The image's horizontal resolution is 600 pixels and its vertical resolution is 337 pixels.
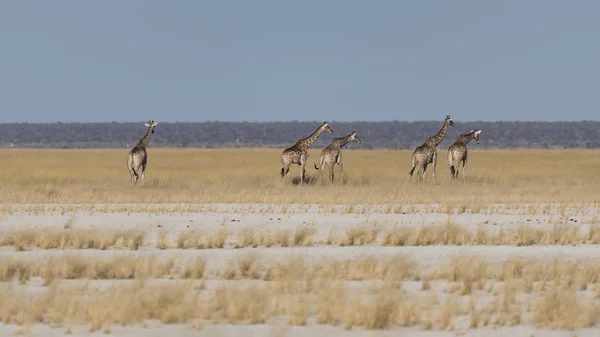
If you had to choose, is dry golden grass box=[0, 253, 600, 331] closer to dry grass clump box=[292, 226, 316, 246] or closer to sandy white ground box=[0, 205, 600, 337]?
sandy white ground box=[0, 205, 600, 337]

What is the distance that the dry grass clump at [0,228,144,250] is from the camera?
1584 centimetres

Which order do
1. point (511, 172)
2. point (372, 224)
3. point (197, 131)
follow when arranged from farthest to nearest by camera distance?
1. point (197, 131)
2. point (511, 172)
3. point (372, 224)

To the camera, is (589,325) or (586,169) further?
(586,169)

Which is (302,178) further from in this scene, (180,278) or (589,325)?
(589,325)

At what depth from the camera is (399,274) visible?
1280cm

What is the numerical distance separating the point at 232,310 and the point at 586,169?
34598 mm

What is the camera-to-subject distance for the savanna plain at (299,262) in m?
10.3

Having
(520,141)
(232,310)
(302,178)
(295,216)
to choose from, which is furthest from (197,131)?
(232,310)

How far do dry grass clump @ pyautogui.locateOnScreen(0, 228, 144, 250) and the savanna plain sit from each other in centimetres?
3

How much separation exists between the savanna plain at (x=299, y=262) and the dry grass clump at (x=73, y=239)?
0.03 meters

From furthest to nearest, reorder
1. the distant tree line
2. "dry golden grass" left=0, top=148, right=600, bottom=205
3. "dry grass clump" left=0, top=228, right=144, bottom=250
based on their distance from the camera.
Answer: the distant tree line
"dry golden grass" left=0, top=148, right=600, bottom=205
"dry grass clump" left=0, top=228, right=144, bottom=250

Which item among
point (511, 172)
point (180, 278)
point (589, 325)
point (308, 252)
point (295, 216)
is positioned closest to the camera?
point (589, 325)

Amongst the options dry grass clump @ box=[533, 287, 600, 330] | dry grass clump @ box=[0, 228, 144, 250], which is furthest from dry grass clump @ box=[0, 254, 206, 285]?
dry grass clump @ box=[533, 287, 600, 330]

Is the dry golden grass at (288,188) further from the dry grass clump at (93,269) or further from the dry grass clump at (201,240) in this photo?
the dry grass clump at (93,269)
